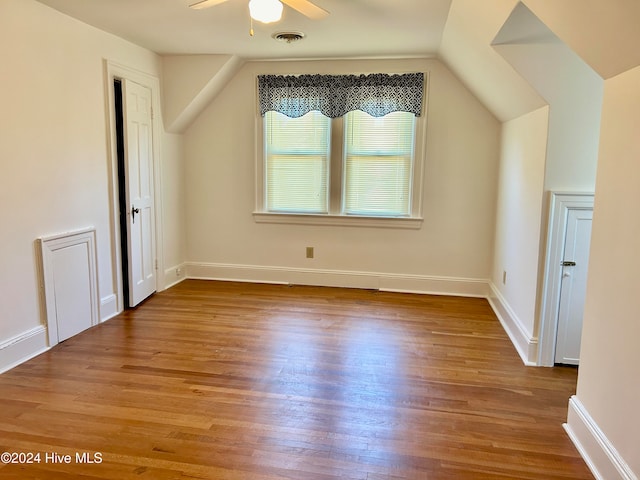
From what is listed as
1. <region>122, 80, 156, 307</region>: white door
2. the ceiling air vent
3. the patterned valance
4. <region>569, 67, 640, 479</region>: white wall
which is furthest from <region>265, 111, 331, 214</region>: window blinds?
<region>569, 67, 640, 479</region>: white wall

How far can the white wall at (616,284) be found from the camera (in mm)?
1710

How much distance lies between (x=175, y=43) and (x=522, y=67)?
2.90 metres

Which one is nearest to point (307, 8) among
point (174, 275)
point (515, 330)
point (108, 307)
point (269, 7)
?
point (269, 7)

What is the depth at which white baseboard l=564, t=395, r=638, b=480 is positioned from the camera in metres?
1.77

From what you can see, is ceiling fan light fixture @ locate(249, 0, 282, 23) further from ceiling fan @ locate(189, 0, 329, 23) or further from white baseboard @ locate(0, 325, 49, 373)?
white baseboard @ locate(0, 325, 49, 373)

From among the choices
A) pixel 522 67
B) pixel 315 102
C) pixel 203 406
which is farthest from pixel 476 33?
pixel 203 406

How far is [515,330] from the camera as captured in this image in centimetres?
343

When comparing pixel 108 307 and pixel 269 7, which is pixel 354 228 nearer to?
pixel 108 307

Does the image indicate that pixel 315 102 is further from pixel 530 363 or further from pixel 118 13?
pixel 530 363

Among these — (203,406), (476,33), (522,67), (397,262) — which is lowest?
(203,406)

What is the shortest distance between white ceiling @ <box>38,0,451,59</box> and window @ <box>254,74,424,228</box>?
59cm

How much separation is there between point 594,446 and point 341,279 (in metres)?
3.10

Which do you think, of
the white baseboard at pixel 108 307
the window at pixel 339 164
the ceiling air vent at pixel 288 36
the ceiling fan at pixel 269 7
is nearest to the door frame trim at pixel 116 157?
the white baseboard at pixel 108 307

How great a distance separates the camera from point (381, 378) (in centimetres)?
283
